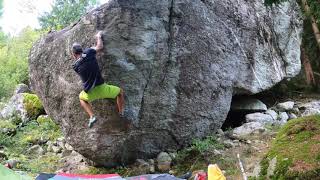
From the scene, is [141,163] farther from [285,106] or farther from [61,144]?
[285,106]

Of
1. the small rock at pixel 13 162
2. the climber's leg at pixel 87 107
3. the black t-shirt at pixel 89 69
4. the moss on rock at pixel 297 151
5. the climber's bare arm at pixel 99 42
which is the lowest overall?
the small rock at pixel 13 162

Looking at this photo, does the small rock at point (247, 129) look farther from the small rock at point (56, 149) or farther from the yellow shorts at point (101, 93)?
the small rock at point (56, 149)

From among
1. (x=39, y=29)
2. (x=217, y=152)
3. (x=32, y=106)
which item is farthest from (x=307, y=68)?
(x=39, y=29)

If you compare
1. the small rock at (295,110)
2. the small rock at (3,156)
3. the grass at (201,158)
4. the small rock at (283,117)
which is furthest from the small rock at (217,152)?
the small rock at (3,156)

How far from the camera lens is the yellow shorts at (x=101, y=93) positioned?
23.1 feet

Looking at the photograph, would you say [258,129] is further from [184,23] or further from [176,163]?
[184,23]

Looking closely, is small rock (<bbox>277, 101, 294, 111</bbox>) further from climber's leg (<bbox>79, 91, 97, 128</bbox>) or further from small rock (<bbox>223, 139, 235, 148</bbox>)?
climber's leg (<bbox>79, 91, 97, 128</bbox>)

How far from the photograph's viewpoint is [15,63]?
70.5 ft

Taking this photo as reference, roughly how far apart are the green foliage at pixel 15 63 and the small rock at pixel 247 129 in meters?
13.2

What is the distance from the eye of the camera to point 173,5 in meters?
8.22

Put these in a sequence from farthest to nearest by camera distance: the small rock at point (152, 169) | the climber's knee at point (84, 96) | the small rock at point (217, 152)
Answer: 1. the small rock at point (217, 152)
2. the small rock at point (152, 169)
3. the climber's knee at point (84, 96)

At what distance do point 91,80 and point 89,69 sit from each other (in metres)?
0.23

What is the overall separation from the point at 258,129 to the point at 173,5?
340 centimetres

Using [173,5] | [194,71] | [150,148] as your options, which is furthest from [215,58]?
[150,148]
